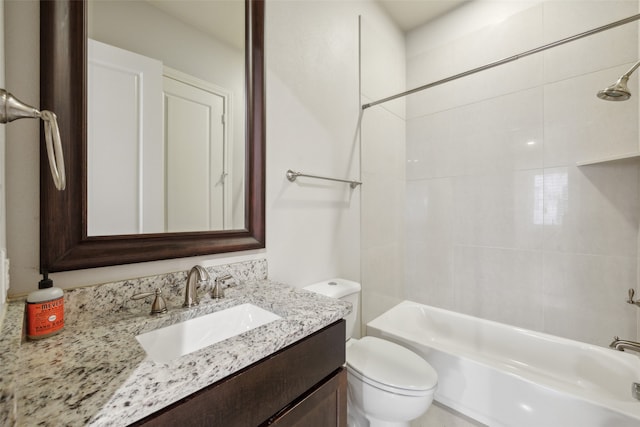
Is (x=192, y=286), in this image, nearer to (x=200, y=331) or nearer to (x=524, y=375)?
(x=200, y=331)

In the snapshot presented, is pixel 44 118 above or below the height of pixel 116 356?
above

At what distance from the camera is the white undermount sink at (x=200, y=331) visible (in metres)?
0.76

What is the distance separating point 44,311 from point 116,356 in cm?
23

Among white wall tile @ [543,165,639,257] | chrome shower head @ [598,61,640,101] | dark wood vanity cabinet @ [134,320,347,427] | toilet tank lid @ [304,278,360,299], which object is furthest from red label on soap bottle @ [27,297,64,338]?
white wall tile @ [543,165,639,257]

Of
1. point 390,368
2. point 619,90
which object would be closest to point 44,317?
point 390,368

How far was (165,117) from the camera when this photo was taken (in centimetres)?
96

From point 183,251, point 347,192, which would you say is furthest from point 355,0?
point 183,251

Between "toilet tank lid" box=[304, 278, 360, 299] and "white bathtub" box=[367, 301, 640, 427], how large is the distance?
0.45 m

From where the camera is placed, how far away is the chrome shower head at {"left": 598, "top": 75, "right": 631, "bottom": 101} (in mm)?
1168

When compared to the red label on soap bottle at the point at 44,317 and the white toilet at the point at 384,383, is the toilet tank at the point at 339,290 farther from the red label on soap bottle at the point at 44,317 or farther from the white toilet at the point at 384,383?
the red label on soap bottle at the point at 44,317

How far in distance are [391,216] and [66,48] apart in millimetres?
1972

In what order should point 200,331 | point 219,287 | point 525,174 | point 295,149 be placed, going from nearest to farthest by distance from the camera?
1. point 200,331
2. point 219,287
3. point 295,149
4. point 525,174

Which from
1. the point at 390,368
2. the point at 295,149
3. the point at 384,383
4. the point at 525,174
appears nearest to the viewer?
the point at 384,383

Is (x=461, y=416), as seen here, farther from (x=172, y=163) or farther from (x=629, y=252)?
(x=172, y=163)
